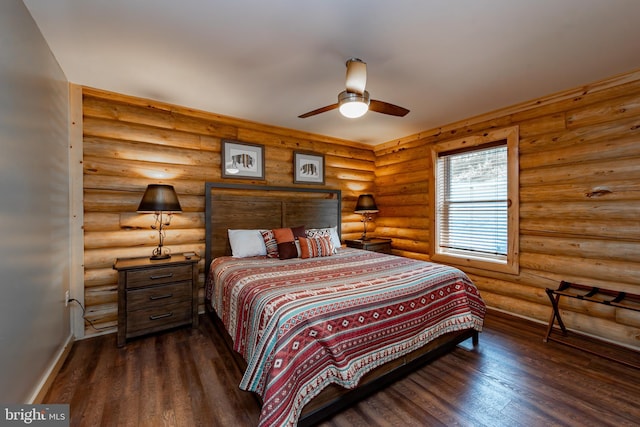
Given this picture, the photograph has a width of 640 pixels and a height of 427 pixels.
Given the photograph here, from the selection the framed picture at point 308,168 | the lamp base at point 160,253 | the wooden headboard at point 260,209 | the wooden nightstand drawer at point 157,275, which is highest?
the framed picture at point 308,168

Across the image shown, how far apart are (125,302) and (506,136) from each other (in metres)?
4.62

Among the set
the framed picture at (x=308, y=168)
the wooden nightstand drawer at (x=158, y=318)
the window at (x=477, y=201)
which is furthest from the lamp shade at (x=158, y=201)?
the window at (x=477, y=201)

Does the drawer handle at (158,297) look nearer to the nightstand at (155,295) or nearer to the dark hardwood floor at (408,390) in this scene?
the nightstand at (155,295)

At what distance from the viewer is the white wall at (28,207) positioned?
150 centimetres

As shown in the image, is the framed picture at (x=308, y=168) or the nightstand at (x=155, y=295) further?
the framed picture at (x=308, y=168)

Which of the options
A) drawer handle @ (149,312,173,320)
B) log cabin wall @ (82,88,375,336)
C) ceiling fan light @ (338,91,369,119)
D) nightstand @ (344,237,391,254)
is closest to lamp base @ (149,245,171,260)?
log cabin wall @ (82,88,375,336)

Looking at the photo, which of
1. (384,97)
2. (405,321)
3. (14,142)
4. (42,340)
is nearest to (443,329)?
(405,321)

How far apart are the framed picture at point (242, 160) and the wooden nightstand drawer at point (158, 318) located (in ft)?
5.54

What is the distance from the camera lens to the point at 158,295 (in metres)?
2.75

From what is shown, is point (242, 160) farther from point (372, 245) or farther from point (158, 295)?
point (372, 245)

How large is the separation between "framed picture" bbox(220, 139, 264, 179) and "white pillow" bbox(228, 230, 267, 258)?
0.84 metres

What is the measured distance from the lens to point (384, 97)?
3059mm

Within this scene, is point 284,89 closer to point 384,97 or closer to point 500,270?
point 384,97

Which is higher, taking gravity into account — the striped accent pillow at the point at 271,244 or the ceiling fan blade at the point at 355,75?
the ceiling fan blade at the point at 355,75
